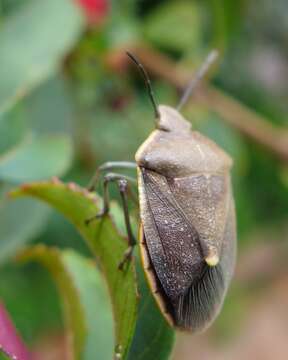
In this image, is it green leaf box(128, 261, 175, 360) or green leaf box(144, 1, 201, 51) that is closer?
green leaf box(128, 261, 175, 360)

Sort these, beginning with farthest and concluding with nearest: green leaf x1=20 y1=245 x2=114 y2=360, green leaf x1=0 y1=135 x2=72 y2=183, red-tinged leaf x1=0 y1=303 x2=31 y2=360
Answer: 1. green leaf x1=0 y1=135 x2=72 y2=183
2. green leaf x1=20 y1=245 x2=114 y2=360
3. red-tinged leaf x1=0 y1=303 x2=31 y2=360

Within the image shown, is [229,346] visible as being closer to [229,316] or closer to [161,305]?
[229,316]

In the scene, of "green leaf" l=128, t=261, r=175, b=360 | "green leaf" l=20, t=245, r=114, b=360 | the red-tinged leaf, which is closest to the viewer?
the red-tinged leaf

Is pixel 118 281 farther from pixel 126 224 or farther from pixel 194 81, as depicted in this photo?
pixel 194 81

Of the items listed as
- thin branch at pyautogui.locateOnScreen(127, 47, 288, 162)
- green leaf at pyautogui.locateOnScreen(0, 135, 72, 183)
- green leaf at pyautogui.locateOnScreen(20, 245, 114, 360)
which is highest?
green leaf at pyautogui.locateOnScreen(0, 135, 72, 183)

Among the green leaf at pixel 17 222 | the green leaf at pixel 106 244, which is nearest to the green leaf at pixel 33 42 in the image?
the green leaf at pixel 17 222

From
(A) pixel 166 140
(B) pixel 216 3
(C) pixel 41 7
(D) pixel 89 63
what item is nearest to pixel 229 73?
(B) pixel 216 3

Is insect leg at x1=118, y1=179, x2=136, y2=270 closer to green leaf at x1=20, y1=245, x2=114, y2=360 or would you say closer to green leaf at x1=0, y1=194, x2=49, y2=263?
green leaf at x1=20, y1=245, x2=114, y2=360

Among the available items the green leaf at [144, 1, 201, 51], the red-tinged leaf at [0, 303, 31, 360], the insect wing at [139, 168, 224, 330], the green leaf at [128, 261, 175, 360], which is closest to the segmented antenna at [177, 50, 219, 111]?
the insect wing at [139, 168, 224, 330]
